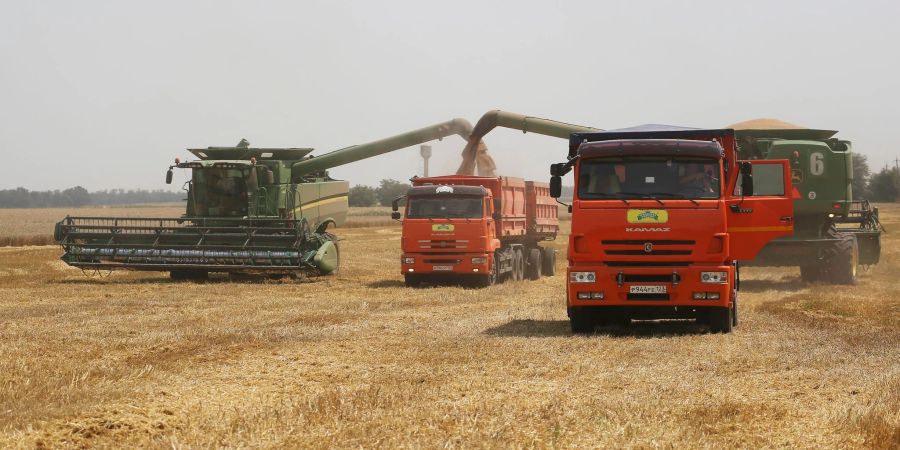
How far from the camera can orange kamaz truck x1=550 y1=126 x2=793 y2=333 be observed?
52.7ft

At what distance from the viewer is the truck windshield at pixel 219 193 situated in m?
32.0

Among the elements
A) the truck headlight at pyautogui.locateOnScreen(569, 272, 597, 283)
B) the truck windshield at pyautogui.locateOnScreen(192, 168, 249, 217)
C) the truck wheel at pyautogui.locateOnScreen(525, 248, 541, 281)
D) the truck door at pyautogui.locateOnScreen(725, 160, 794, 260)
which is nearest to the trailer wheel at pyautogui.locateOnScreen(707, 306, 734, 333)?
the truck door at pyautogui.locateOnScreen(725, 160, 794, 260)

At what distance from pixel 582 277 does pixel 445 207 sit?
12.5 meters

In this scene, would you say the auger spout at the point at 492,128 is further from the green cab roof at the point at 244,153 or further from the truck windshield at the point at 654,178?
the truck windshield at the point at 654,178

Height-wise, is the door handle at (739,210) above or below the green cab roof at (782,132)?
below

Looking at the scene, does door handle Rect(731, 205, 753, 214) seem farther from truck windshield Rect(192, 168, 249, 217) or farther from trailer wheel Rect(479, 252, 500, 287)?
truck windshield Rect(192, 168, 249, 217)

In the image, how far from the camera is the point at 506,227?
31.4 meters

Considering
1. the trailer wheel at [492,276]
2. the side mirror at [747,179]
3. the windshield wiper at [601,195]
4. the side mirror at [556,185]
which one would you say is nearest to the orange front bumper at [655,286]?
the windshield wiper at [601,195]

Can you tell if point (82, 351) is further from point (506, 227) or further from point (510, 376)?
point (506, 227)

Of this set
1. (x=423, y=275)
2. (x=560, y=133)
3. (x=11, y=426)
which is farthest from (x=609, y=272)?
(x=560, y=133)

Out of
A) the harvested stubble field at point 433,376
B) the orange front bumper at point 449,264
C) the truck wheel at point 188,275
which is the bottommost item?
the harvested stubble field at point 433,376

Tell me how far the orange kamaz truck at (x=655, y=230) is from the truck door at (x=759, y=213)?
0.03 metres

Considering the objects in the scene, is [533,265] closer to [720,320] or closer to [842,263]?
[842,263]

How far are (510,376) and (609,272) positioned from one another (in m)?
4.56
